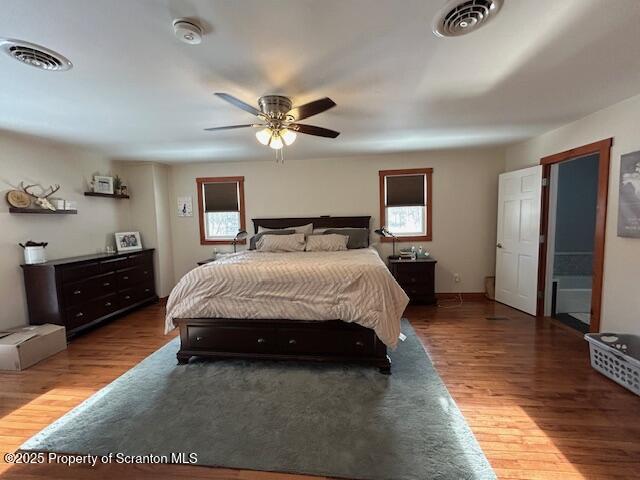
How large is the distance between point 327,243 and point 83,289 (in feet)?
10.2

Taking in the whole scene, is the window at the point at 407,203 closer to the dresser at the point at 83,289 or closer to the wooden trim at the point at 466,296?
the wooden trim at the point at 466,296

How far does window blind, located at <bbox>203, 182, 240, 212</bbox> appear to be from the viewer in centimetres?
514

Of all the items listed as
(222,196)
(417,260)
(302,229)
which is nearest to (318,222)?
(302,229)

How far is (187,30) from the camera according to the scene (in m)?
1.45

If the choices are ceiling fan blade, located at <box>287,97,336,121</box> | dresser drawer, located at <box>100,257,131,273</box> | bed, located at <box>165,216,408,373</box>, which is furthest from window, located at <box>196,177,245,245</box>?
ceiling fan blade, located at <box>287,97,336,121</box>

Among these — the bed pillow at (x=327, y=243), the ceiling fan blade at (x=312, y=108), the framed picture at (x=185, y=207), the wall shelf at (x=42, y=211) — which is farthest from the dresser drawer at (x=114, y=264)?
the ceiling fan blade at (x=312, y=108)

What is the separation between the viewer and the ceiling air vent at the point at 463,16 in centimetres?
134

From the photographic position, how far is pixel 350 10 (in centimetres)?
139

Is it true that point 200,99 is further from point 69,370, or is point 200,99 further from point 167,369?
point 69,370

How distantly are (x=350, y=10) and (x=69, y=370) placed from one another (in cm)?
366

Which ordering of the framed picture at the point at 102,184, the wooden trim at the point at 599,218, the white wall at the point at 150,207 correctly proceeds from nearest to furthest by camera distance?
the wooden trim at the point at 599,218 < the framed picture at the point at 102,184 < the white wall at the point at 150,207

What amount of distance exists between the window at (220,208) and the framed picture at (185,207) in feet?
0.61

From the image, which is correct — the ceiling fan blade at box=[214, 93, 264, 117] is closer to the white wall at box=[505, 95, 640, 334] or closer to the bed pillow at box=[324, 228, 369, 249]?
the bed pillow at box=[324, 228, 369, 249]

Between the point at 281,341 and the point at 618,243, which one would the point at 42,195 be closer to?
the point at 281,341
